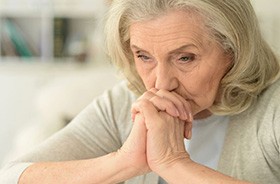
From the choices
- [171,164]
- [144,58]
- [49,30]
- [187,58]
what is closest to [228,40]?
[187,58]

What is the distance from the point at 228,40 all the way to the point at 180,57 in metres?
0.12

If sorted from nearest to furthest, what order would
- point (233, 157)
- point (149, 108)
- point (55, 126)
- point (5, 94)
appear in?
point (149, 108)
point (233, 157)
point (55, 126)
point (5, 94)

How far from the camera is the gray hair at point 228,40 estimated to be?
1.28 metres

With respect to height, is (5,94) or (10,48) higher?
(10,48)

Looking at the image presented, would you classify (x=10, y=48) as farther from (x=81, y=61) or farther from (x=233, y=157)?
(x=233, y=157)

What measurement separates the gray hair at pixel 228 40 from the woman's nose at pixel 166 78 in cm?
13

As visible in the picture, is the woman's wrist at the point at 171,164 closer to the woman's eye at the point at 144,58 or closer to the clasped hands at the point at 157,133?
the clasped hands at the point at 157,133

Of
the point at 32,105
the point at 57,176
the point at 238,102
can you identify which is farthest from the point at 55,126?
the point at 32,105

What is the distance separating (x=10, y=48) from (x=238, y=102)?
3003 mm

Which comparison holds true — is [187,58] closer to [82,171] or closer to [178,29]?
[178,29]

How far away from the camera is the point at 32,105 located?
406 cm

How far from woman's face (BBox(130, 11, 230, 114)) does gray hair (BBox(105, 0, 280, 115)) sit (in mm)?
20

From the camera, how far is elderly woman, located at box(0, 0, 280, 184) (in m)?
1.28

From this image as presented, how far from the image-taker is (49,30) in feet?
13.5
